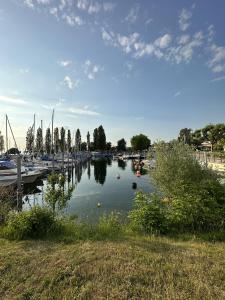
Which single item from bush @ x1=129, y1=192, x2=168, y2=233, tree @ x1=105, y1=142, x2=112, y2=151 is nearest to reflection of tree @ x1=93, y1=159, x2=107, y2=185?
bush @ x1=129, y1=192, x2=168, y2=233

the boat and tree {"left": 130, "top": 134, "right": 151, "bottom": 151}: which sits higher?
tree {"left": 130, "top": 134, "right": 151, "bottom": 151}

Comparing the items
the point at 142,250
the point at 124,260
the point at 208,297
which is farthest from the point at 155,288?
the point at 142,250

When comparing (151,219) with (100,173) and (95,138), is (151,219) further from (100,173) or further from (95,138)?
(95,138)

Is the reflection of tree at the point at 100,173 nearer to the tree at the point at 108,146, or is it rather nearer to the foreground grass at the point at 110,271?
the foreground grass at the point at 110,271

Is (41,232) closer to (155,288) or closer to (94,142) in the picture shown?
(155,288)

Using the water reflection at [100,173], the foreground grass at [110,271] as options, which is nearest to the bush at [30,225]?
the foreground grass at [110,271]

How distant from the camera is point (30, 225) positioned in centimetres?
777

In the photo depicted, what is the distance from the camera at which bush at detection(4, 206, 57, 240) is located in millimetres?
7668

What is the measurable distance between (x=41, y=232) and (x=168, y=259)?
421 centimetres

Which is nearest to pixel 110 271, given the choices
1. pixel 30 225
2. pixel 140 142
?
pixel 30 225

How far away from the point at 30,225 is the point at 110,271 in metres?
3.64

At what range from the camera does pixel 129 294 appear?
4.38m

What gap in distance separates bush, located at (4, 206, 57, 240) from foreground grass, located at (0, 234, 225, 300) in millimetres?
606

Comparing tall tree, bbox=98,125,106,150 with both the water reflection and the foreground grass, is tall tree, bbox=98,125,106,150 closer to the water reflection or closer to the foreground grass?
the water reflection
